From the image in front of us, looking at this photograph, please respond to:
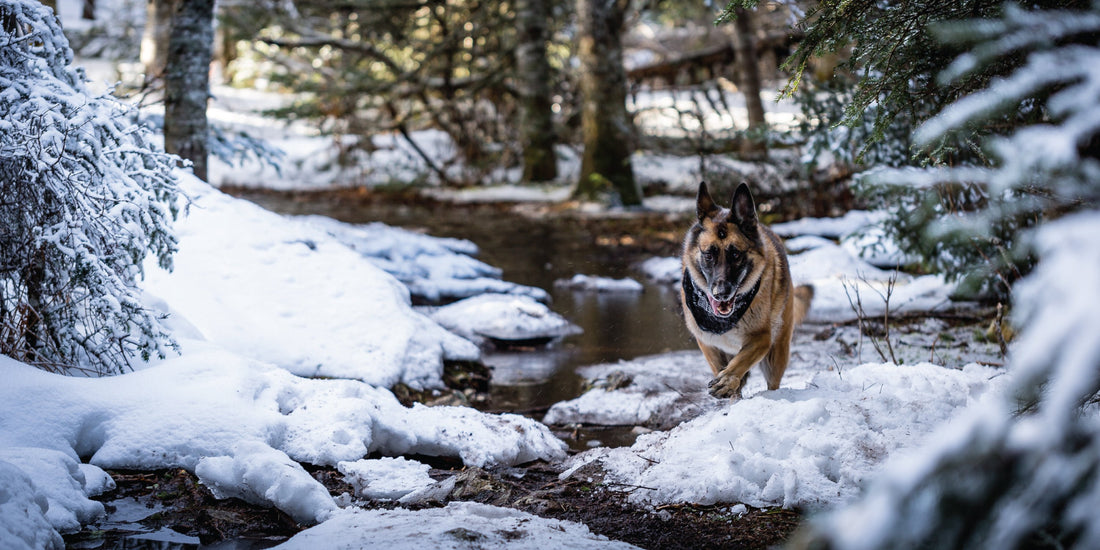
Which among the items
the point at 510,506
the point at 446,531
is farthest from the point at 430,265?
the point at 446,531

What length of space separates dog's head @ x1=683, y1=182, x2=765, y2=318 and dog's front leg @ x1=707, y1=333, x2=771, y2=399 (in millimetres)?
275

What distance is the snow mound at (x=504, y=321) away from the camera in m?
8.16

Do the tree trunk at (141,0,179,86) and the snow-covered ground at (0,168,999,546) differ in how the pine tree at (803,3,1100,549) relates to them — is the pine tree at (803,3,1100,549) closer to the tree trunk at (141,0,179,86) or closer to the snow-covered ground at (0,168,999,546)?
the snow-covered ground at (0,168,999,546)

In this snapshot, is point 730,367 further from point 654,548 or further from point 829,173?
point 829,173

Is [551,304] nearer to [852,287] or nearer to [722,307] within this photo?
[852,287]

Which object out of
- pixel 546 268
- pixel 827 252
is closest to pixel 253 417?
pixel 546 268

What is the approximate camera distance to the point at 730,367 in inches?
196

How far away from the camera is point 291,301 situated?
6344 millimetres

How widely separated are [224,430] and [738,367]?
2988mm

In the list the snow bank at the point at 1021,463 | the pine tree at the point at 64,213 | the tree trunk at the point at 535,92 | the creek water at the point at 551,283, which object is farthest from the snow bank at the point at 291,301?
the tree trunk at the point at 535,92

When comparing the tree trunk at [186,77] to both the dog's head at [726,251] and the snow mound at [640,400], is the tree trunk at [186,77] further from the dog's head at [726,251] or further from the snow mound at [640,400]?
the dog's head at [726,251]

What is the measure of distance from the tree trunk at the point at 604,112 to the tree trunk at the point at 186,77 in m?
9.78

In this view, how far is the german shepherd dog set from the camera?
500 cm

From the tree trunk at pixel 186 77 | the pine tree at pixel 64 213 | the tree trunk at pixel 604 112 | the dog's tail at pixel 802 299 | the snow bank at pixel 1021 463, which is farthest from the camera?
the tree trunk at pixel 604 112
